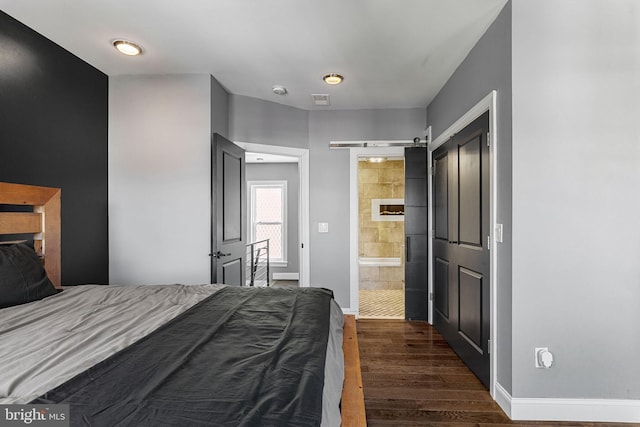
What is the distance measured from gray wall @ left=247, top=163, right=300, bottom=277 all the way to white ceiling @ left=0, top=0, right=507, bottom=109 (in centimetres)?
359

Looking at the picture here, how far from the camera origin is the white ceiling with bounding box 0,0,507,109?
2104mm

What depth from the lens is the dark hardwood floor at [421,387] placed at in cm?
202

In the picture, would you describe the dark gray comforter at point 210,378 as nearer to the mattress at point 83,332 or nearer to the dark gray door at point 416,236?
the mattress at point 83,332

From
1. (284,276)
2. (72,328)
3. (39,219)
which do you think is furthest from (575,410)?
(284,276)

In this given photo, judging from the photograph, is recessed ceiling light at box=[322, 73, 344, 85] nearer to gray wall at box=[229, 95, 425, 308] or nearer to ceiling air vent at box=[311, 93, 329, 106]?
ceiling air vent at box=[311, 93, 329, 106]

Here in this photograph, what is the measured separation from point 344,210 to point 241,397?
10.9 feet

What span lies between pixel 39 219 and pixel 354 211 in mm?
3018

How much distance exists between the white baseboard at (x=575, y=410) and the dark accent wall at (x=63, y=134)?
3.47m

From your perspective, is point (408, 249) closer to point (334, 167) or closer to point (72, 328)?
point (334, 167)

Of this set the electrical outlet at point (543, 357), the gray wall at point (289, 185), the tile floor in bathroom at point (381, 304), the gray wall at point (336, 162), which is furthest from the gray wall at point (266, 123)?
the electrical outlet at point (543, 357)

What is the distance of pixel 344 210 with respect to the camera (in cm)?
407

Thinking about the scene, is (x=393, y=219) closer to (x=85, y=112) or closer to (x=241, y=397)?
(x=85, y=112)

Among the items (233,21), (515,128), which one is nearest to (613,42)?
(515,128)

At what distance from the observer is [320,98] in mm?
3662
